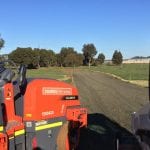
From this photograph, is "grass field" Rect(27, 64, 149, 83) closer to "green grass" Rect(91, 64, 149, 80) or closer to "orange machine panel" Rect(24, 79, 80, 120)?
"green grass" Rect(91, 64, 149, 80)

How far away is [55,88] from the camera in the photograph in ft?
25.4

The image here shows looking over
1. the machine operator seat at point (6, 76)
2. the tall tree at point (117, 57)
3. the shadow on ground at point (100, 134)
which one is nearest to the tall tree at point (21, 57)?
the machine operator seat at point (6, 76)

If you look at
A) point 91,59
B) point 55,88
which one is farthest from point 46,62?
point 55,88

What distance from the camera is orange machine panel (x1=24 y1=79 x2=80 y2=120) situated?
697 centimetres

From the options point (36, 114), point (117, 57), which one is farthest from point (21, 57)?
point (117, 57)

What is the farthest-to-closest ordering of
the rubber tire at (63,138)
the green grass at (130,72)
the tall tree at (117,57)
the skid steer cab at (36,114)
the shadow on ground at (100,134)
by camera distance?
1. the tall tree at (117,57)
2. the green grass at (130,72)
3. the shadow on ground at (100,134)
4. the rubber tire at (63,138)
5. the skid steer cab at (36,114)

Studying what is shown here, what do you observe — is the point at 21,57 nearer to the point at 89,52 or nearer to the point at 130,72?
the point at 130,72

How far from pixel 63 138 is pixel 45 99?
2.82ft

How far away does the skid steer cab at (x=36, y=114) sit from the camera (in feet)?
21.2

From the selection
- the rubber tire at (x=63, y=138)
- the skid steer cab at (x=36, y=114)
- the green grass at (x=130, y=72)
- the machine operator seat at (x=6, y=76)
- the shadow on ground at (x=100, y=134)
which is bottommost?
the green grass at (x=130, y=72)

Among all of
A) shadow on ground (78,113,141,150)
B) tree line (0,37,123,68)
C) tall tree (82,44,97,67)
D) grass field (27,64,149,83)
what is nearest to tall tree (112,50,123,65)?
tree line (0,37,123,68)

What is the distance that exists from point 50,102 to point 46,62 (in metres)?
138

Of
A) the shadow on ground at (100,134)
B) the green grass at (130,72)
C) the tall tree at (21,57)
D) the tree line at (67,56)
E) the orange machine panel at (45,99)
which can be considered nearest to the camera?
the orange machine panel at (45,99)

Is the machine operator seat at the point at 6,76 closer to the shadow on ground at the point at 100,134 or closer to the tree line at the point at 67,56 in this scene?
the shadow on ground at the point at 100,134
